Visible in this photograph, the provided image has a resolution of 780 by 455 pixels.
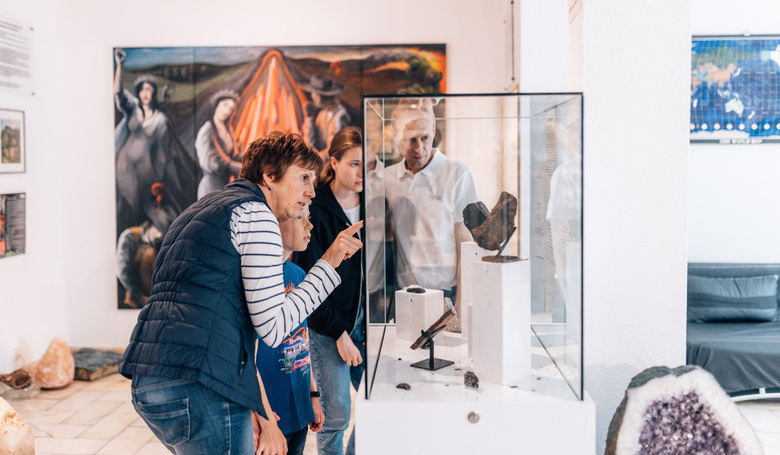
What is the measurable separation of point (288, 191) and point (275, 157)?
10 cm

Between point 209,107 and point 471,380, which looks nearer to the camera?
point 471,380

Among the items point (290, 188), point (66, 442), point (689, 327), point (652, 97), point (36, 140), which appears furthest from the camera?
point (36, 140)

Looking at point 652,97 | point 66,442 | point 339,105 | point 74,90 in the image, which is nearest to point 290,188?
point 652,97

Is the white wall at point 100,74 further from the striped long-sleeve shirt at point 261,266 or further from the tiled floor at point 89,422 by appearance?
the striped long-sleeve shirt at point 261,266

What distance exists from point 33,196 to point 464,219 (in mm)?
4207

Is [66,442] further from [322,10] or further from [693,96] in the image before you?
[693,96]

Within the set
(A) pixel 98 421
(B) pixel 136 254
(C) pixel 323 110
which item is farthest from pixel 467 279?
(B) pixel 136 254

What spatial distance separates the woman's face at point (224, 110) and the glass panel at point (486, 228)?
364 centimetres

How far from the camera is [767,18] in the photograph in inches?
220

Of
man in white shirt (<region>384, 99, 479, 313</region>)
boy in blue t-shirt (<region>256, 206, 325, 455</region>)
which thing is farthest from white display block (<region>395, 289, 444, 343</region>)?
boy in blue t-shirt (<region>256, 206, 325, 455</region>)

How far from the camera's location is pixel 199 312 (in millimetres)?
1789

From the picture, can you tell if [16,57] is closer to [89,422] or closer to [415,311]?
[89,422]

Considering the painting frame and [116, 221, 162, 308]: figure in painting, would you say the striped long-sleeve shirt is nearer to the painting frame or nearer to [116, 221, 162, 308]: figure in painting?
the painting frame

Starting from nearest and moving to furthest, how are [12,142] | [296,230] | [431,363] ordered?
[431,363] < [296,230] < [12,142]
